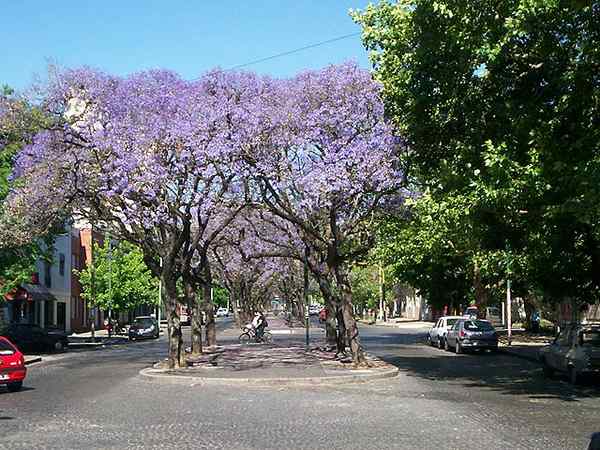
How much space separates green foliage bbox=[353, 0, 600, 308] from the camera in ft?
49.5

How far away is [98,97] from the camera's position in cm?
2370

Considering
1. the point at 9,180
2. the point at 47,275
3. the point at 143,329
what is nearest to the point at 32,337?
the point at 9,180

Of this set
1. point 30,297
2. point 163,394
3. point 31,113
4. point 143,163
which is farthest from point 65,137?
point 30,297

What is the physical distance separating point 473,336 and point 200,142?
654 inches

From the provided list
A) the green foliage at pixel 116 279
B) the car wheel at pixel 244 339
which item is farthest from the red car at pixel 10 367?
the green foliage at pixel 116 279

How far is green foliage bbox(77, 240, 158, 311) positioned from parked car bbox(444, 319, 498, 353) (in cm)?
2960

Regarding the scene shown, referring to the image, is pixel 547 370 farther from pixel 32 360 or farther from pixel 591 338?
pixel 32 360

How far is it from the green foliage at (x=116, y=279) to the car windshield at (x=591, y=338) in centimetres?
4144

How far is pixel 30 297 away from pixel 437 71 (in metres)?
38.9

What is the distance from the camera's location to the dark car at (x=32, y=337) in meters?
37.7

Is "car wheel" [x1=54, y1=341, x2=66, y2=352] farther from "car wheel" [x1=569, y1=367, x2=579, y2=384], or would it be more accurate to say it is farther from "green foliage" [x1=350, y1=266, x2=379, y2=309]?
"green foliage" [x1=350, y1=266, x2=379, y2=309]

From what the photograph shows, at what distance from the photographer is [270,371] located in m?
24.0

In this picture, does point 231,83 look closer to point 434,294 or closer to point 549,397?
point 549,397

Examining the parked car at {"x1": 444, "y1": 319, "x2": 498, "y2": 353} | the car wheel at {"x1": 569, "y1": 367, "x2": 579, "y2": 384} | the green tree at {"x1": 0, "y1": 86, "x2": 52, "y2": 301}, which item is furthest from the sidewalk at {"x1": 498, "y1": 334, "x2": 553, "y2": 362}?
the green tree at {"x1": 0, "y1": 86, "x2": 52, "y2": 301}
